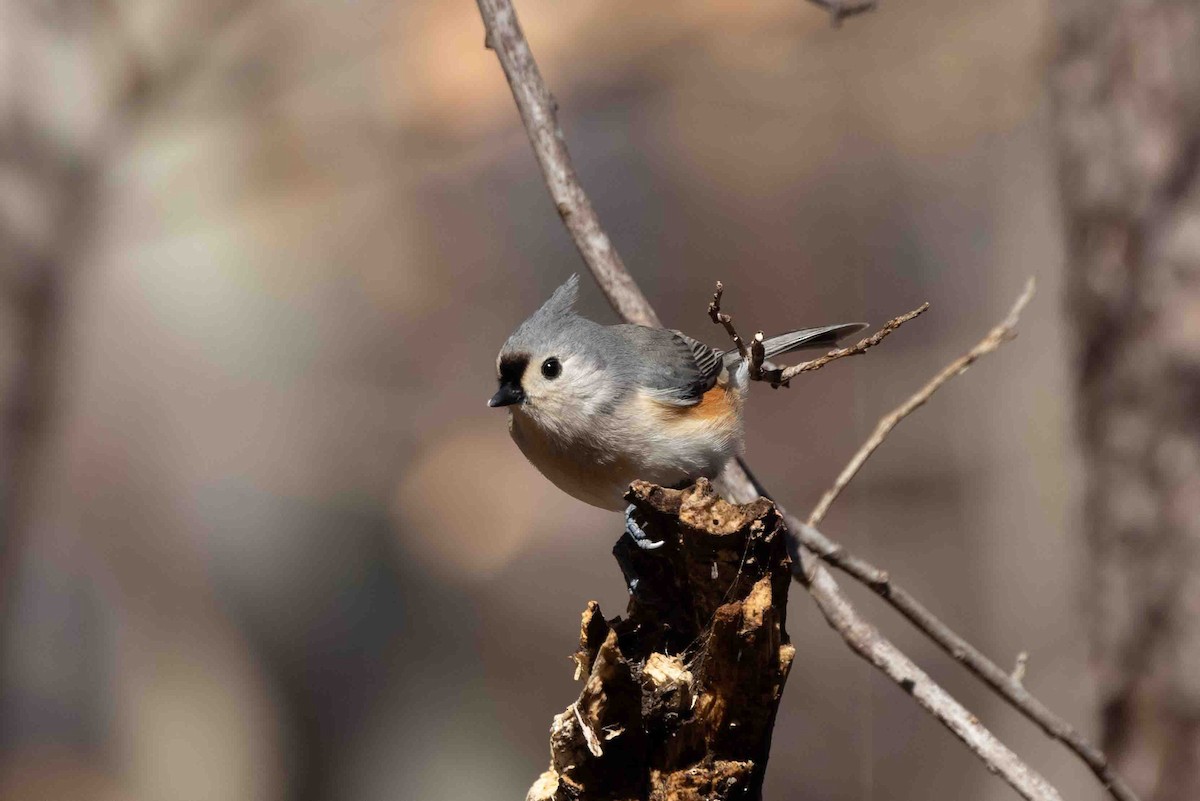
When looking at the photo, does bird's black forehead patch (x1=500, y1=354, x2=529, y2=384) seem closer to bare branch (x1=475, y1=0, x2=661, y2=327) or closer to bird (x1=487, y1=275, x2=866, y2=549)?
bird (x1=487, y1=275, x2=866, y2=549)

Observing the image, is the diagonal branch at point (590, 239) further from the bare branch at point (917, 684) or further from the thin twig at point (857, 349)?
the thin twig at point (857, 349)

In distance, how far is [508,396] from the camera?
5.66 ft

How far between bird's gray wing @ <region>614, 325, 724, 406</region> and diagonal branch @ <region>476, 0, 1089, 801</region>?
4 cm

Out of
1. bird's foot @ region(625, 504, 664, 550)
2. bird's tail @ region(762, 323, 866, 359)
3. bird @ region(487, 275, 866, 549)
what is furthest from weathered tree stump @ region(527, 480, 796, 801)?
bird's tail @ region(762, 323, 866, 359)

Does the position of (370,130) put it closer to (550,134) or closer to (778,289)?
(778,289)

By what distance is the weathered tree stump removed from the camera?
3.60 ft

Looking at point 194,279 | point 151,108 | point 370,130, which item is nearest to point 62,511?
point 194,279

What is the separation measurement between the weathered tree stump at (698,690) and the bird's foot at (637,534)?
0.32 feet

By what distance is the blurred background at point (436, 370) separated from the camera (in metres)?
4.17

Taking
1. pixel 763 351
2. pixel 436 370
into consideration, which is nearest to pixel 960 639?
pixel 763 351

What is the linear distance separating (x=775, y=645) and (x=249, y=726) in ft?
12.4

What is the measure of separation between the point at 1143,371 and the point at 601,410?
1.28 metres

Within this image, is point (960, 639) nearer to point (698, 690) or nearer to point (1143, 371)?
point (698, 690)

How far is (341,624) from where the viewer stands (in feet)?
14.1
